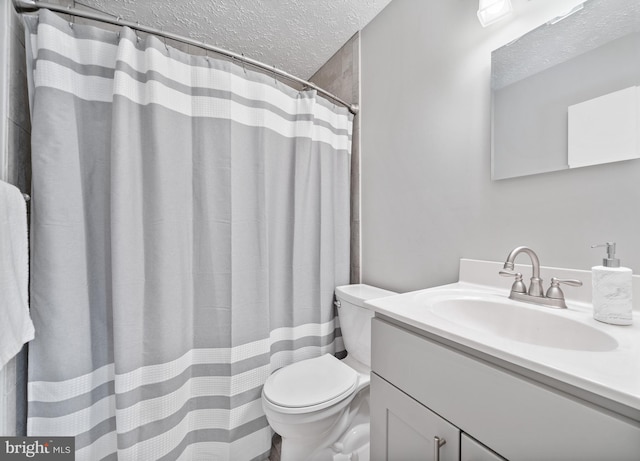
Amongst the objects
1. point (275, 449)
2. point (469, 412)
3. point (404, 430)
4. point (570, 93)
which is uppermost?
→ point (570, 93)

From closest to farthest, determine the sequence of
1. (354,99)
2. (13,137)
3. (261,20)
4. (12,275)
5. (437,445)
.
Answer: (437,445), (12,275), (13,137), (261,20), (354,99)

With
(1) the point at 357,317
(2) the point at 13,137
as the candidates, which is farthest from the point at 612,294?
(2) the point at 13,137

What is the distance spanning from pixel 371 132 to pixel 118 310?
5.05 feet

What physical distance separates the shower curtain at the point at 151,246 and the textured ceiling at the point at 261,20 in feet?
1.69

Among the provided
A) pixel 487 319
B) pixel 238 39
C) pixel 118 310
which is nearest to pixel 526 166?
pixel 487 319

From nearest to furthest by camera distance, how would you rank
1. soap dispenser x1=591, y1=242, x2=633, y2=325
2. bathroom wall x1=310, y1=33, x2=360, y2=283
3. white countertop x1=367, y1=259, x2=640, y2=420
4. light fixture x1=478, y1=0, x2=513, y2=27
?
1. white countertop x1=367, y1=259, x2=640, y2=420
2. soap dispenser x1=591, y1=242, x2=633, y2=325
3. light fixture x1=478, y1=0, x2=513, y2=27
4. bathroom wall x1=310, y1=33, x2=360, y2=283

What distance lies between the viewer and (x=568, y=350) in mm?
487

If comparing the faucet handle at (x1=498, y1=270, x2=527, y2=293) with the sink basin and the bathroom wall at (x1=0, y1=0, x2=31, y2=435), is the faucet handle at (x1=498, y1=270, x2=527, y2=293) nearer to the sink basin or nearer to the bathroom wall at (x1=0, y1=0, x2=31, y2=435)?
the sink basin

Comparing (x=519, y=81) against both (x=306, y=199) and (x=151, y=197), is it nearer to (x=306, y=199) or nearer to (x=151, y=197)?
(x=306, y=199)

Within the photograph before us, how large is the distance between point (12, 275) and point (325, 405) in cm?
109

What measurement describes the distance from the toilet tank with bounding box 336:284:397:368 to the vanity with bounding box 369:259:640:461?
48cm

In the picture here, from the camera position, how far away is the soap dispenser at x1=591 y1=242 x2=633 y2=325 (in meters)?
0.61

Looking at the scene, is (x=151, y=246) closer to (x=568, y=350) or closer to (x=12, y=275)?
(x=12, y=275)

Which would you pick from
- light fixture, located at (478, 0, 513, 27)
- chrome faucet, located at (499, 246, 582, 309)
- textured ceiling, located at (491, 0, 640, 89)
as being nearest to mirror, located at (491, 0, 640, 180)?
textured ceiling, located at (491, 0, 640, 89)
